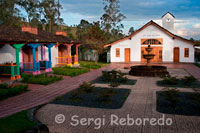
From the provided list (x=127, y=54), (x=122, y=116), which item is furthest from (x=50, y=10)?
(x=122, y=116)

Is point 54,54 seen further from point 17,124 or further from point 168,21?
point 168,21

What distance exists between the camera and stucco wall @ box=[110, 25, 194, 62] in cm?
2780

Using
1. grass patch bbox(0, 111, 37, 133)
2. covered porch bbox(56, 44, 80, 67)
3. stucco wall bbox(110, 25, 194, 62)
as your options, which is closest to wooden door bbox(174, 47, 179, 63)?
stucco wall bbox(110, 25, 194, 62)

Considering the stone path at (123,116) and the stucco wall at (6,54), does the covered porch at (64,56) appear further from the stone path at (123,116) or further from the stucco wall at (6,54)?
the stone path at (123,116)

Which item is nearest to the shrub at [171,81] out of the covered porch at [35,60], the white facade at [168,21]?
the covered porch at [35,60]

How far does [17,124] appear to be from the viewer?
5.55 metres

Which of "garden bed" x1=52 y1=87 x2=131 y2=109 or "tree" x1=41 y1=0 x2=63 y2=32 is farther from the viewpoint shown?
"tree" x1=41 y1=0 x2=63 y2=32

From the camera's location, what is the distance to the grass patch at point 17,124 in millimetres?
4964

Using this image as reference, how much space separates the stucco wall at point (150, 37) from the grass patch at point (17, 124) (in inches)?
955

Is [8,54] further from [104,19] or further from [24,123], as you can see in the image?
[104,19]

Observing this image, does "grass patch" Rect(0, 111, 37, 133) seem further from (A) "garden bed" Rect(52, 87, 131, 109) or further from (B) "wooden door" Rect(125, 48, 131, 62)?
(B) "wooden door" Rect(125, 48, 131, 62)

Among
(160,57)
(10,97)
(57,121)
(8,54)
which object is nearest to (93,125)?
(57,121)

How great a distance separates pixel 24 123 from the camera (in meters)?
5.72

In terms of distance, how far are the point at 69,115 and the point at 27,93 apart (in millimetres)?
4412
